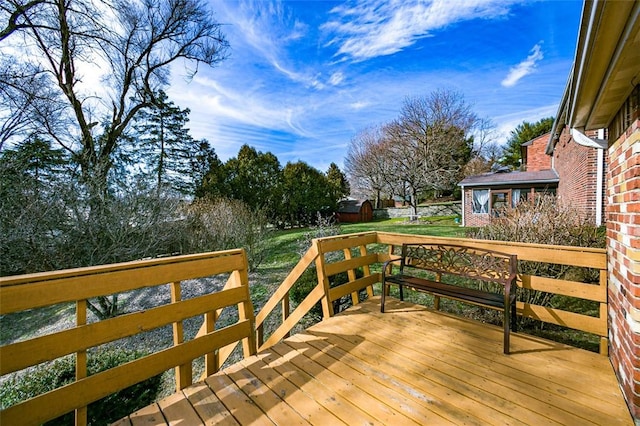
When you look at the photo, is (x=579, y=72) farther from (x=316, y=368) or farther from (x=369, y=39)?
(x=369, y=39)

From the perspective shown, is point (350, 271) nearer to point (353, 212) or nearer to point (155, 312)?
point (155, 312)

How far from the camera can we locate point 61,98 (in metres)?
8.67

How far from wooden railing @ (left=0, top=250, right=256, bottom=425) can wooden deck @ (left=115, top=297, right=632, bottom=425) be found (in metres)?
0.25

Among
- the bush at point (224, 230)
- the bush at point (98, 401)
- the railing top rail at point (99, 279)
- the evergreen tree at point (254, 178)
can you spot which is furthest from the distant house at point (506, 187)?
the bush at point (98, 401)

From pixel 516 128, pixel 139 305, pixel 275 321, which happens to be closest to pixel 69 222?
pixel 139 305

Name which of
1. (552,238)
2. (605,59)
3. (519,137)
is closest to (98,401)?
(605,59)

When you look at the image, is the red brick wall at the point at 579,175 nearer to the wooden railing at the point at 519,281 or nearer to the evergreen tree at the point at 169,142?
the wooden railing at the point at 519,281

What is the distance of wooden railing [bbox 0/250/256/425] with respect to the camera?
1380 millimetres

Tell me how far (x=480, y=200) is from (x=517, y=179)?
7.05 ft

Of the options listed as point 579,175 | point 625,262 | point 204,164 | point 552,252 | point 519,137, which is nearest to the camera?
point 625,262

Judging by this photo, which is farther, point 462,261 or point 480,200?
point 480,200

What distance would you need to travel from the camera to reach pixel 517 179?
563 inches

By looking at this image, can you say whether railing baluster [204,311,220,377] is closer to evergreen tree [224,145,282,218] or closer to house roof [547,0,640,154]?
house roof [547,0,640,154]

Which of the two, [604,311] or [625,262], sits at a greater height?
[625,262]
